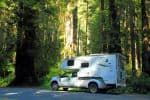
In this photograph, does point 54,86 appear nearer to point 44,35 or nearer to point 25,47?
point 25,47

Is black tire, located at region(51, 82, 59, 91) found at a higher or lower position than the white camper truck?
lower

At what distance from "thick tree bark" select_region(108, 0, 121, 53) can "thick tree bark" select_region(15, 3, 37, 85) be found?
25.5 ft

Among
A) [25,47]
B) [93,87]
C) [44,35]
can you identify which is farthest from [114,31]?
[44,35]

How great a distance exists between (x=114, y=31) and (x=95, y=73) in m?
5.77

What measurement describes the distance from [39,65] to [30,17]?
261 inches

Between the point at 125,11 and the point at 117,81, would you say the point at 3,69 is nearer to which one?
the point at 125,11

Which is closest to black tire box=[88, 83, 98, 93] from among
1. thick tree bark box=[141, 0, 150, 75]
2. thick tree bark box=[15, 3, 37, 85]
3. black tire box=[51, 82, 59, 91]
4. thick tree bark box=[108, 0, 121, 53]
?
black tire box=[51, 82, 59, 91]

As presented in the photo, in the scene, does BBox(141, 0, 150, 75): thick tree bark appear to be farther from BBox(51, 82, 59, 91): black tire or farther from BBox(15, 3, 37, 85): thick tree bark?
BBox(15, 3, 37, 85): thick tree bark

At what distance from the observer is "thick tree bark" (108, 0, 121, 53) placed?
35844 mm

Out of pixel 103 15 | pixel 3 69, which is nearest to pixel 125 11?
pixel 103 15

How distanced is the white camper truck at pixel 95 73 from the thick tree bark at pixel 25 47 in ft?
28.2

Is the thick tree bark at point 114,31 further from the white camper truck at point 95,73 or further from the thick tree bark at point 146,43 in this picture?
the white camper truck at point 95,73

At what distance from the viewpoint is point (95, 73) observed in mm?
31484

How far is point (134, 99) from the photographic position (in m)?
25.0
